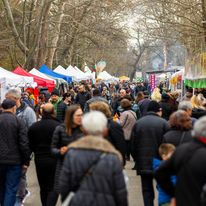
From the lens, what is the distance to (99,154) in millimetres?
5020

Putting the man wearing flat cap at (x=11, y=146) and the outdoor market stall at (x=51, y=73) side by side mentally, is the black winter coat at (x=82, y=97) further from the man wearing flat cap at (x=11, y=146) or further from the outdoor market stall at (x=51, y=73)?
the man wearing flat cap at (x=11, y=146)

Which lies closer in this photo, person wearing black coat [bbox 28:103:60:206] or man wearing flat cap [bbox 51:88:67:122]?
person wearing black coat [bbox 28:103:60:206]

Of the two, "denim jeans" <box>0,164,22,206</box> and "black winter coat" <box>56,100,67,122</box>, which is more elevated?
"black winter coat" <box>56,100,67,122</box>

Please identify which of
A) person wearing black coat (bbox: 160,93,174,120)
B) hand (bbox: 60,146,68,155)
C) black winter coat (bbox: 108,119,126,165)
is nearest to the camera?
hand (bbox: 60,146,68,155)

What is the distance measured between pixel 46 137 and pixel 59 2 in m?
24.7

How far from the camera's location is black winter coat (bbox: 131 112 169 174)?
7988 millimetres

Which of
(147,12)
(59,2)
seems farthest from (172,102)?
(59,2)

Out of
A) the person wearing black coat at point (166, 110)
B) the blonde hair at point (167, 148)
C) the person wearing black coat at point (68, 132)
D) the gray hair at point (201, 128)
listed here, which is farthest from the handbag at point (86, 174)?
the person wearing black coat at point (166, 110)

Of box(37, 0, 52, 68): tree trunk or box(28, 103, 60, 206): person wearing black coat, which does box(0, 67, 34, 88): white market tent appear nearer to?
box(28, 103, 60, 206): person wearing black coat

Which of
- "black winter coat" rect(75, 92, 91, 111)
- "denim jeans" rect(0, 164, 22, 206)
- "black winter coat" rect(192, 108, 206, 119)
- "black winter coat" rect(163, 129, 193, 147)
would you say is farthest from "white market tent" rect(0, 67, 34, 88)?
"black winter coat" rect(163, 129, 193, 147)

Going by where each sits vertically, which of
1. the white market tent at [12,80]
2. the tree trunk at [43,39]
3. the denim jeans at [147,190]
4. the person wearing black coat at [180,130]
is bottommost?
the denim jeans at [147,190]

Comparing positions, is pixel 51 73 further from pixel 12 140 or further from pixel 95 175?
pixel 95 175

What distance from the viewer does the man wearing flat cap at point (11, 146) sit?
8.02 m

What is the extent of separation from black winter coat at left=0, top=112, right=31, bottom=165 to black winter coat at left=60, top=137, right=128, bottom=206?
119 inches
